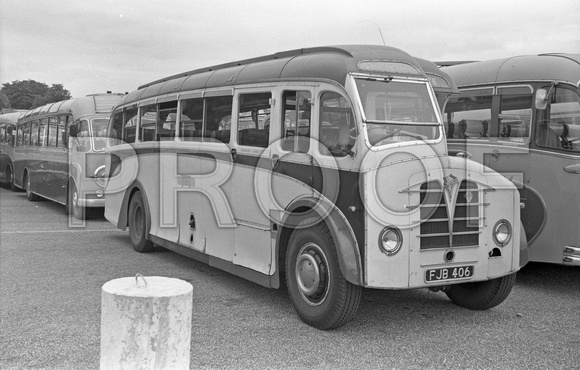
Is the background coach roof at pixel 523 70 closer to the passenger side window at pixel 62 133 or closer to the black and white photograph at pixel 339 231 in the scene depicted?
the black and white photograph at pixel 339 231

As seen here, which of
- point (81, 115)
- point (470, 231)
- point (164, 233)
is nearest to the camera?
point (470, 231)

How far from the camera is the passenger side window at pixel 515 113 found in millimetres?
8398

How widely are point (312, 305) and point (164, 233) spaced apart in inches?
156

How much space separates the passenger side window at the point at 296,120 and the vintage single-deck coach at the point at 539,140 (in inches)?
78.3

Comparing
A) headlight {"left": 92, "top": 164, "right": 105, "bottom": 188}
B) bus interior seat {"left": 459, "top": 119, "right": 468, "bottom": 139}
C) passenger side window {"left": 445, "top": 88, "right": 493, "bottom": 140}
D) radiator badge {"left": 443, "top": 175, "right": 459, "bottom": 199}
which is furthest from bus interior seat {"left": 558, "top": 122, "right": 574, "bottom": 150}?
headlight {"left": 92, "top": 164, "right": 105, "bottom": 188}

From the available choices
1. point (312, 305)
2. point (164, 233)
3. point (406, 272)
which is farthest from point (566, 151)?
Answer: point (164, 233)

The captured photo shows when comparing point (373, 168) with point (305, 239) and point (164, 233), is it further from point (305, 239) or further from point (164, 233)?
point (164, 233)

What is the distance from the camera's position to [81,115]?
50.1ft

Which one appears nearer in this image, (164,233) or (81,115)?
(164,233)

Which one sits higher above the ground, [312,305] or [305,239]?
[305,239]

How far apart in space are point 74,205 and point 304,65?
1006 centimetres

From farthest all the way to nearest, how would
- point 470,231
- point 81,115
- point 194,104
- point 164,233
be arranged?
point 81,115, point 164,233, point 194,104, point 470,231

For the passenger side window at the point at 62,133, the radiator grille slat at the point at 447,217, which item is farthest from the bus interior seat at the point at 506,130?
the passenger side window at the point at 62,133

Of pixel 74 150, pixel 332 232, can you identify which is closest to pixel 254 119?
pixel 332 232
